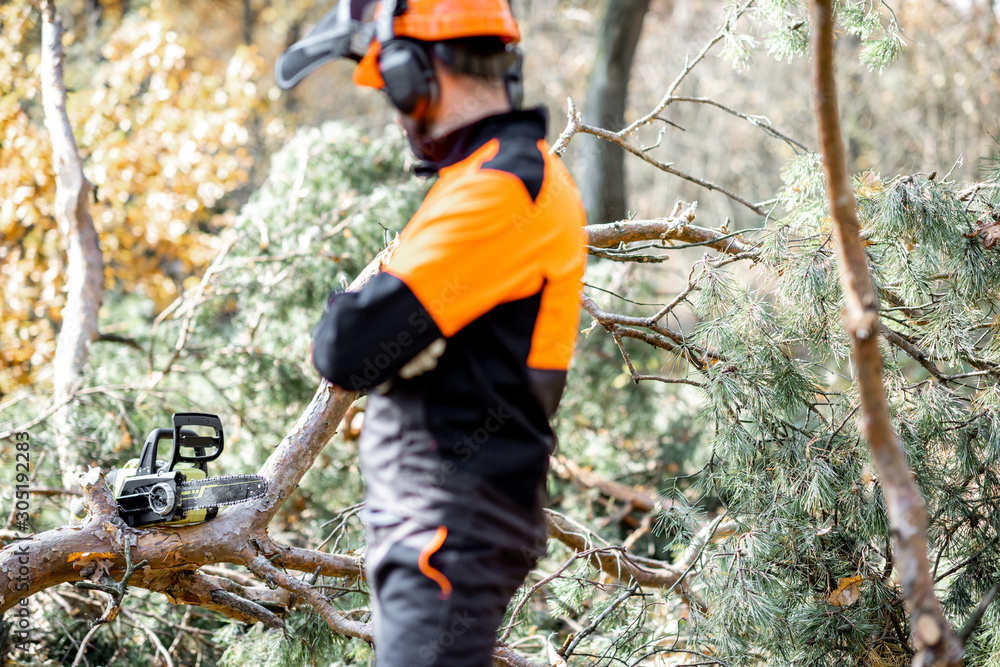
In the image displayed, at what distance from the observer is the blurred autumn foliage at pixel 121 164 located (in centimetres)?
506

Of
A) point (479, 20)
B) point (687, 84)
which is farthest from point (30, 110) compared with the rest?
point (687, 84)

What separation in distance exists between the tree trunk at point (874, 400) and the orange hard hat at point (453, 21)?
1.77 ft

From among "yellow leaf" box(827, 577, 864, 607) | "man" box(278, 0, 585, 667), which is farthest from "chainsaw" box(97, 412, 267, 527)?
"yellow leaf" box(827, 577, 864, 607)

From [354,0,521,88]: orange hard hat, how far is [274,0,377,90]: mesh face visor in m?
0.10

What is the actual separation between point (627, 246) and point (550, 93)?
29.9ft

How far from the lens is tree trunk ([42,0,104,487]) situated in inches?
153

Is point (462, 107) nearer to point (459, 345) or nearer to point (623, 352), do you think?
point (459, 345)

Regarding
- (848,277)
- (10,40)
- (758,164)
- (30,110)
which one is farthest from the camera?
(758,164)

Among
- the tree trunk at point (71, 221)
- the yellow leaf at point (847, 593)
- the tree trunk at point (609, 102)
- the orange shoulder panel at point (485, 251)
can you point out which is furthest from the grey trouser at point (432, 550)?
the tree trunk at point (609, 102)

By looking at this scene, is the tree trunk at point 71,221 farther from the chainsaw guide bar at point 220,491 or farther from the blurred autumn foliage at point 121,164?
the chainsaw guide bar at point 220,491

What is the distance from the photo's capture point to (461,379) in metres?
1.23

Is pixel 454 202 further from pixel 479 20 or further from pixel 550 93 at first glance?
pixel 550 93

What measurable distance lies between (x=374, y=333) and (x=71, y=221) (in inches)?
136

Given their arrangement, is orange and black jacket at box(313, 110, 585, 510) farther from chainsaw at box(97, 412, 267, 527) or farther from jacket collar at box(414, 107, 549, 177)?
chainsaw at box(97, 412, 267, 527)
